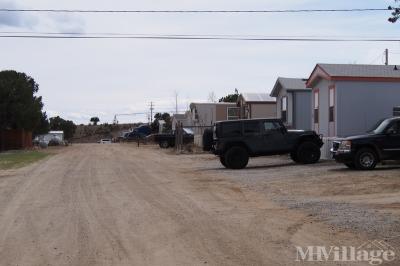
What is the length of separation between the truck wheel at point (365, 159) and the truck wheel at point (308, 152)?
14.3 feet

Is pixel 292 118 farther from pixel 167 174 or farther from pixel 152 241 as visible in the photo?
pixel 152 241

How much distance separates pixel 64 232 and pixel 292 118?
26290 mm

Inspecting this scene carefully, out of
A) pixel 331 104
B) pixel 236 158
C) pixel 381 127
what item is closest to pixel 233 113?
pixel 331 104

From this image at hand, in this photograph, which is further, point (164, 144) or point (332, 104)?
point (164, 144)

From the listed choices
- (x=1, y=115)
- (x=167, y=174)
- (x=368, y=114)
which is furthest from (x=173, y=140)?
(x=167, y=174)

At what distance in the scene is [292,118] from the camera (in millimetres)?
34750

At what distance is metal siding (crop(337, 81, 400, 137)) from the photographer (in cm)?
2619

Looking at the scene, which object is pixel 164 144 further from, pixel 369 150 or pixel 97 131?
pixel 97 131

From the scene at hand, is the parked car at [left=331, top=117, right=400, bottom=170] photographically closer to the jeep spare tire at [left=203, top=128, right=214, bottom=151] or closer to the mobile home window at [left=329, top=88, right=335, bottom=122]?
the jeep spare tire at [left=203, top=128, right=214, bottom=151]

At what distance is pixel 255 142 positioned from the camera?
24000mm

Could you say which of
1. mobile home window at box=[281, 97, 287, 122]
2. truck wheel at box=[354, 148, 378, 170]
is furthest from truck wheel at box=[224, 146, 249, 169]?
mobile home window at box=[281, 97, 287, 122]

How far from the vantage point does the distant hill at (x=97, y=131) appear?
410 ft

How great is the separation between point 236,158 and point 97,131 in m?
115

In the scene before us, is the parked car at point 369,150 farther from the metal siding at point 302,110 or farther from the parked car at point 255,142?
the metal siding at point 302,110
